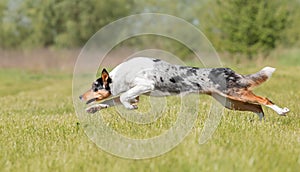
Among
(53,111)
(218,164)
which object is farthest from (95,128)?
(53,111)

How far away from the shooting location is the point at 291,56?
3234 centimetres

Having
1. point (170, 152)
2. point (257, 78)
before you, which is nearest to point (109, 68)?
point (257, 78)

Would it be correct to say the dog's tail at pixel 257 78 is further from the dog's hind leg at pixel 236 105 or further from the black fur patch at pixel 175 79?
the black fur patch at pixel 175 79

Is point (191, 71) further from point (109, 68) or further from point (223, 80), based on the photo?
point (109, 68)

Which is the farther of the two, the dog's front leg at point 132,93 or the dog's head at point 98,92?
the dog's head at point 98,92

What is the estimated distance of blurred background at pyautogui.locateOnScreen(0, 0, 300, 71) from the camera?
32906mm

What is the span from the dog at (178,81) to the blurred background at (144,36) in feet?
62.8

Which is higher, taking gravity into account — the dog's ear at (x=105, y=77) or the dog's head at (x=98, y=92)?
the dog's ear at (x=105, y=77)

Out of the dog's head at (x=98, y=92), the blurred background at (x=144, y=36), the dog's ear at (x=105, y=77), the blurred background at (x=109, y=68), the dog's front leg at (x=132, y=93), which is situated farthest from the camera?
the blurred background at (x=144, y=36)

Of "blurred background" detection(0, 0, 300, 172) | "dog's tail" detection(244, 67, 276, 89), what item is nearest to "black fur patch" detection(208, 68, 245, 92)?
"dog's tail" detection(244, 67, 276, 89)

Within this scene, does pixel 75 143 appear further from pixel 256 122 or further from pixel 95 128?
pixel 256 122

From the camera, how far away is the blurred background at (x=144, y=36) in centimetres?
3291

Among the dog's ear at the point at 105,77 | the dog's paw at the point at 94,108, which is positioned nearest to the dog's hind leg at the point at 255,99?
the dog's ear at the point at 105,77

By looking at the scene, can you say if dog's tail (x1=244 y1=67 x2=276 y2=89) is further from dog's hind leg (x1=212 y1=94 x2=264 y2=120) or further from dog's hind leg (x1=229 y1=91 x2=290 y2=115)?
dog's hind leg (x1=212 y1=94 x2=264 y2=120)
